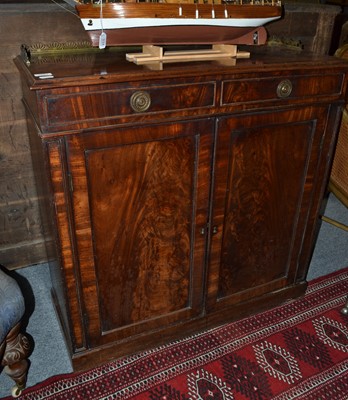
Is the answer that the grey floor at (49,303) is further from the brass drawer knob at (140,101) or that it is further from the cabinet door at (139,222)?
the brass drawer knob at (140,101)

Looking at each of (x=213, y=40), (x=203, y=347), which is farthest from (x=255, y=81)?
(x=203, y=347)

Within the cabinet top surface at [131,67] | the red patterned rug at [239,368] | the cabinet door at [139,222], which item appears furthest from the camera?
the red patterned rug at [239,368]

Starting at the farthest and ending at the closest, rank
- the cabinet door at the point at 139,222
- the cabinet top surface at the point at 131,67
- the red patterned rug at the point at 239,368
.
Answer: the red patterned rug at the point at 239,368
the cabinet door at the point at 139,222
the cabinet top surface at the point at 131,67

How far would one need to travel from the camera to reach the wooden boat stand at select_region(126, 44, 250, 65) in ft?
3.69

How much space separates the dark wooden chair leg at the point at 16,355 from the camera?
1139 mm

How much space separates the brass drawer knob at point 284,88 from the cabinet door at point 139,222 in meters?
0.23

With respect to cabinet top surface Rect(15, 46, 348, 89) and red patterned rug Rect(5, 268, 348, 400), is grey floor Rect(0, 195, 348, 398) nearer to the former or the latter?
red patterned rug Rect(5, 268, 348, 400)

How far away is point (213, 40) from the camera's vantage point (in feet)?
3.98

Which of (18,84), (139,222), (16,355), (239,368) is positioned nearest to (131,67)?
(139,222)

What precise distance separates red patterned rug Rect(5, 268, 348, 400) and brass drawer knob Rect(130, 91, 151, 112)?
87 cm

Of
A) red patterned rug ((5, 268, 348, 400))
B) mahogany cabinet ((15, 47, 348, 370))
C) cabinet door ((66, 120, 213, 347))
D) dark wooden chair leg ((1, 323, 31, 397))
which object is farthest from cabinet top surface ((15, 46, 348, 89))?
red patterned rug ((5, 268, 348, 400))

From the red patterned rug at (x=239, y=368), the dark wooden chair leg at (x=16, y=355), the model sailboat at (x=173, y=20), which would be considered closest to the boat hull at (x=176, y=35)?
the model sailboat at (x=173, y=20)

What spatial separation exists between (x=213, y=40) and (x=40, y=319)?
118cm

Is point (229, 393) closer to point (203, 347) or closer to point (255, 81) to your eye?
point (203, 347)
